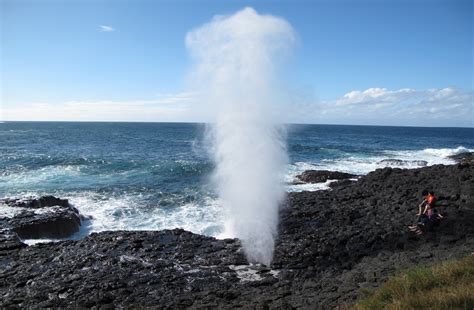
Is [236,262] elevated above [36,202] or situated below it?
below

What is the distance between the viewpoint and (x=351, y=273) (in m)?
11.5

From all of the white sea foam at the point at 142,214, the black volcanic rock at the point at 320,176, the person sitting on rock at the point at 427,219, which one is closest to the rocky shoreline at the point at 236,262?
the person sitting on rock at the point at 427,219

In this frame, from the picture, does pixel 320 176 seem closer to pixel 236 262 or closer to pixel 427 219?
pixel 427 219

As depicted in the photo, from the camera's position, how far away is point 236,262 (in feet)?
43.8

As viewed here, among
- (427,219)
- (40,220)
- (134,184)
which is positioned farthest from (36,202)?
(427,219)

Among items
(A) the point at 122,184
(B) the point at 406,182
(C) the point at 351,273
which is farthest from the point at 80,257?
(B) the point at 406,182

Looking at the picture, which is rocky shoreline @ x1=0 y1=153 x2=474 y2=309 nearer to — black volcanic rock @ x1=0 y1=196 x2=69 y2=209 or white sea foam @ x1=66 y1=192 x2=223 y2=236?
white sea foam @ x1=66 y1=192 x2=223 y2=236

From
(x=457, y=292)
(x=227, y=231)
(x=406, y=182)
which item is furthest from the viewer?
(x=406, y=182)

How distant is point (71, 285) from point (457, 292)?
435 inches

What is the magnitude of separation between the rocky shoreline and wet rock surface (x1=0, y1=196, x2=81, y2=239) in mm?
528

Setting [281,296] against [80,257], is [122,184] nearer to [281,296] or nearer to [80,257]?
[80,257]

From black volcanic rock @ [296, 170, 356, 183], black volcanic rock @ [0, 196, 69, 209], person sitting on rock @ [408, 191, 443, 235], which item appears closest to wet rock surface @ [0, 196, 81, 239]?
black volcanic rock @ [0, 196, 69, 209]

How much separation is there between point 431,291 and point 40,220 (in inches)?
704

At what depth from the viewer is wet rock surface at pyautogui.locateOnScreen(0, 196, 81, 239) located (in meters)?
17.7
